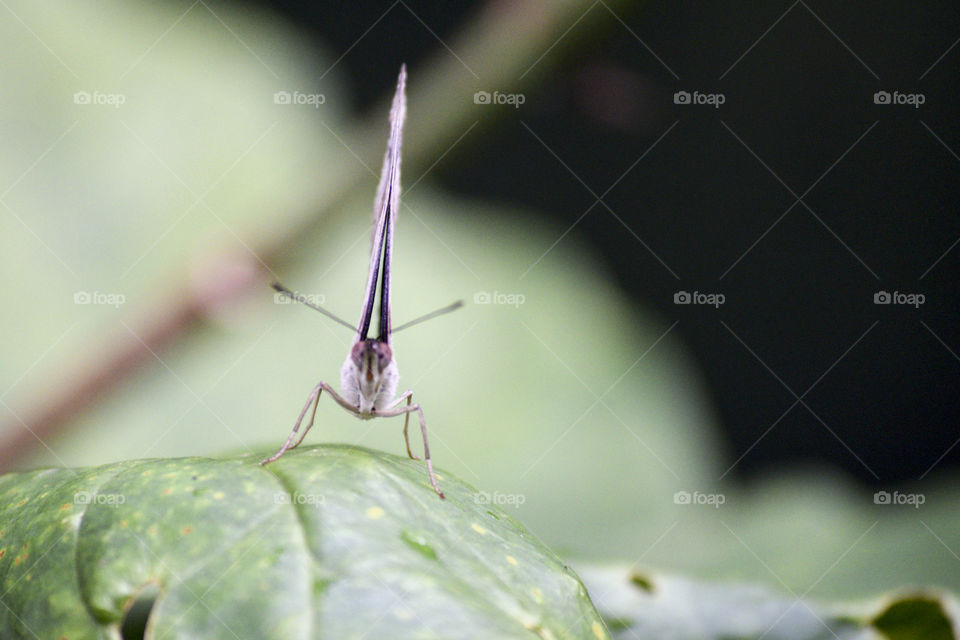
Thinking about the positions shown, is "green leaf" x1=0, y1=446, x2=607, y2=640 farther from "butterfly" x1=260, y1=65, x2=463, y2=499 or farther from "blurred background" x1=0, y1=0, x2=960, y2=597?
"blurred background" x1=0, y1=0, x2=960, y2=597

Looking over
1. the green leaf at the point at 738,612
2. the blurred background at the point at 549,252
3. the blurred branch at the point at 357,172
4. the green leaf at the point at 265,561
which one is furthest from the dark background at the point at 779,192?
the green leaf at the point at 265,561

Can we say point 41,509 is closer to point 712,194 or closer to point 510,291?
point 510,291

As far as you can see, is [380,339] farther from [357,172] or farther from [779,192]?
[779,192]

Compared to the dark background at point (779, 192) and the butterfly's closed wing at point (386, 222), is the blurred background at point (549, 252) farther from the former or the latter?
the butterfly's closed wing at point (386, 222)

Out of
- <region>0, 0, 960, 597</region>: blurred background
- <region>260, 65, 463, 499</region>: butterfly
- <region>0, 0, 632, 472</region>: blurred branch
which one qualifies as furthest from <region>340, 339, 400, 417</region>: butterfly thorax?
<region>0, 0, 632, 472</region>: blurred branch

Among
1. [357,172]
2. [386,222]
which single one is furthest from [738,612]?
[357,172]

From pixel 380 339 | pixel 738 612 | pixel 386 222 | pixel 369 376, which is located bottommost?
pixel 738 612

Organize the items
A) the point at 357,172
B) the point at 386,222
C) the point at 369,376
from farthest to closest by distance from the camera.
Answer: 1. the point at 357,172
2. the point at 369,376
3. the point at 386,222
